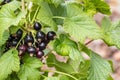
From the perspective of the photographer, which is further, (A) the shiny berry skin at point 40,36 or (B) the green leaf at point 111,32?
(B) the green leaf at point 111,32

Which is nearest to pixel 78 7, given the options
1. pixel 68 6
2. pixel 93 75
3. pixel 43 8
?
pixel 68 6

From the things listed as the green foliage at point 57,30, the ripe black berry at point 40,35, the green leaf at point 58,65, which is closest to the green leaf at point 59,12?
the green foliage at point 57,30

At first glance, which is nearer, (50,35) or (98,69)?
(50,35)

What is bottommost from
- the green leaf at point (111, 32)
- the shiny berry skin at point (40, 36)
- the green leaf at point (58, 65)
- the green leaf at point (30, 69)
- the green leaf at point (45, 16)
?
the green leaf at point (58, 65)

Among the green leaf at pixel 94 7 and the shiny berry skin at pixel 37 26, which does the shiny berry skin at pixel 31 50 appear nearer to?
the shiny berry skin at pixel 37 26

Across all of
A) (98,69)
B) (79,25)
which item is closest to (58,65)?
(98,69)

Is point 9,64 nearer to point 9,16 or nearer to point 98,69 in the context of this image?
point 9,16

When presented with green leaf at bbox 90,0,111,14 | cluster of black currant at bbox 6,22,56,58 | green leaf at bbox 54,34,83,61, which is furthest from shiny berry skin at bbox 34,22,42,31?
green leaf at bbox 90,0,111,14

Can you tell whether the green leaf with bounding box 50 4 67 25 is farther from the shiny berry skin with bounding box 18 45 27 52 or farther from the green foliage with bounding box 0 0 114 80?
the shiny berry skin with bounding box 18 45 27 52
